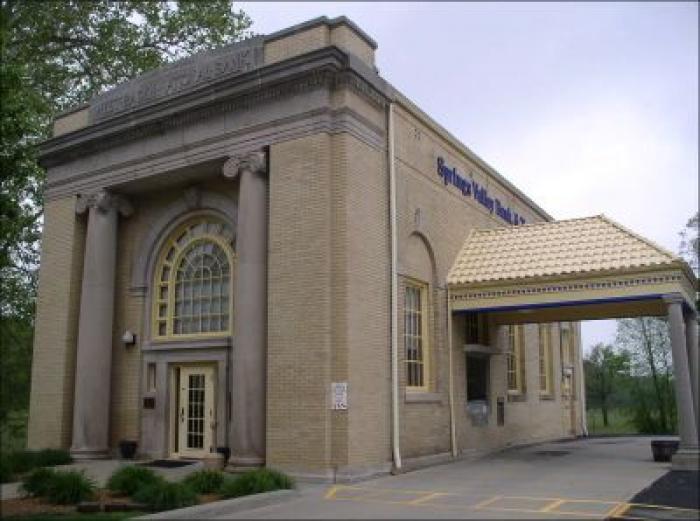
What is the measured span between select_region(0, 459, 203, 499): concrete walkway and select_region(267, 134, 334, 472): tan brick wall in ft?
5.73

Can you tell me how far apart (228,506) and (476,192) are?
46.1 ft

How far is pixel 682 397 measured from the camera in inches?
612

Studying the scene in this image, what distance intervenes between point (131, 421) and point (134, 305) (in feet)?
9.28

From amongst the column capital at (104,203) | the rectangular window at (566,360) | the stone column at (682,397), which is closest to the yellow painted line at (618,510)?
the stone column at (682,397)

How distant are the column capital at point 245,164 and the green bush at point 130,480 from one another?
6.65m

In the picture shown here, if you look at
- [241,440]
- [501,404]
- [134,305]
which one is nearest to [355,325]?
[241,440]

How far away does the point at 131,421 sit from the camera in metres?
18.1

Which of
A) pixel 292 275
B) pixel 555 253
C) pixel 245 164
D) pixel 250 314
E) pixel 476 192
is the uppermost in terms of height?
pixel 476 192

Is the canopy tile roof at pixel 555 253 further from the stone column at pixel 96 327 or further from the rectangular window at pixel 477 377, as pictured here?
the stone column at pixel 96 327

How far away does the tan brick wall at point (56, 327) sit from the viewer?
734 inches

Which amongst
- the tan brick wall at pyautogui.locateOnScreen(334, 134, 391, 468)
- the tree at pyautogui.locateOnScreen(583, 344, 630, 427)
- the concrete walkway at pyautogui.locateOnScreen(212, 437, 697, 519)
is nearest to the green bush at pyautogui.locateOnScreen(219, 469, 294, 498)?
the concrete walkway at pyautogui.locateOnScreen(212, 437, 697, 519)

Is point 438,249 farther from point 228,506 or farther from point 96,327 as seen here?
point 228,506

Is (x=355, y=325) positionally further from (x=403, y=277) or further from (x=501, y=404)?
(x=501, y=404)

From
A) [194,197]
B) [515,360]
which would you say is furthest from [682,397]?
[194,197]
